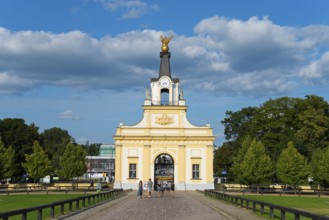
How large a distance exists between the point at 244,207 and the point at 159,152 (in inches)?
1496

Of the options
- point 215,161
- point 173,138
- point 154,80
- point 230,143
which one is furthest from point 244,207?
point 215,161

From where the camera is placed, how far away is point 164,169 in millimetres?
72438

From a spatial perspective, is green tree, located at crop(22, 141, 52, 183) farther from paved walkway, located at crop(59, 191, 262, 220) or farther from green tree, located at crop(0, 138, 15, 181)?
paved walkway, located at crop(59, 191, 262, 220)

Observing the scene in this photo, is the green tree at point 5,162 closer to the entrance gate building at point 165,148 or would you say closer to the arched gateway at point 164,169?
the entrance gate building at point 165,148

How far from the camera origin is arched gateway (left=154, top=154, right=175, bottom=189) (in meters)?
67.6

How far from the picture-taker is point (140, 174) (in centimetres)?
6656

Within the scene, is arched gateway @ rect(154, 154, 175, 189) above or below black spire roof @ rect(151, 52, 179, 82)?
below

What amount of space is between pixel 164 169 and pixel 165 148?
6.24 metres

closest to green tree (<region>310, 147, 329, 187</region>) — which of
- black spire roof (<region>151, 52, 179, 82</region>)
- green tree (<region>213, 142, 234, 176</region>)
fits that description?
black spire roof (<region>151, 52, 179, 82</region>)

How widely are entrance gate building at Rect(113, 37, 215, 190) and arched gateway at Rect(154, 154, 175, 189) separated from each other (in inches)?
5.3

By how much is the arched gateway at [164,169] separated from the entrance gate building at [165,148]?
0.44 ft

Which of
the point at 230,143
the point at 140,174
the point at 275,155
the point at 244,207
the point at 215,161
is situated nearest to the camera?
the point at 244,207

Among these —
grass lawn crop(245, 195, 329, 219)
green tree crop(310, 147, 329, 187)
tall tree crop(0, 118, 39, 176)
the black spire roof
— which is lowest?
grass lawn crop(245, 195, 329, 219)

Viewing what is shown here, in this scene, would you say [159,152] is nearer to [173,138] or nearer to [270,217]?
[173,138]
